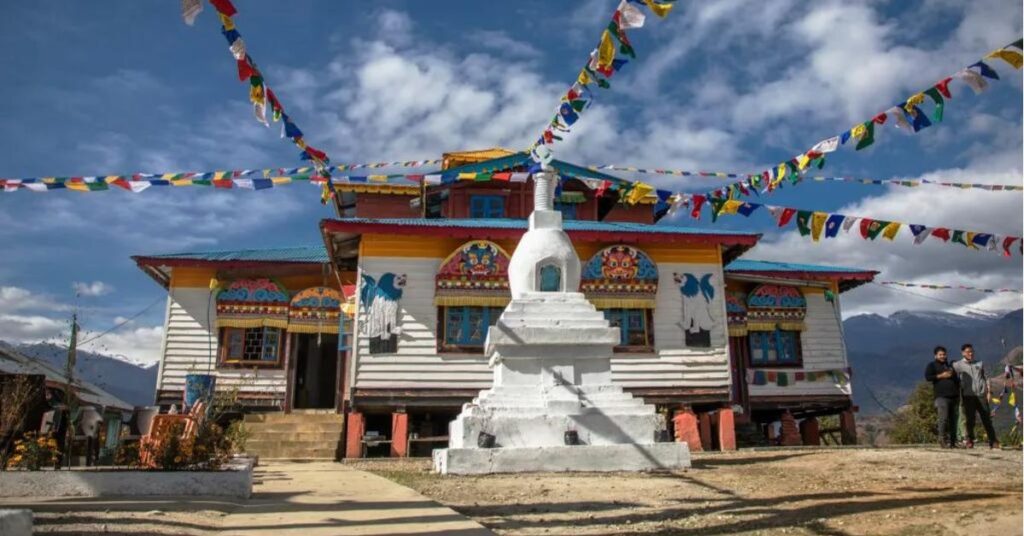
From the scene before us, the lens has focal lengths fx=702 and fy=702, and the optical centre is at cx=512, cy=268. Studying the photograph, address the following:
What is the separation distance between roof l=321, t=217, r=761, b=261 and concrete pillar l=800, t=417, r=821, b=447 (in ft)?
22.3

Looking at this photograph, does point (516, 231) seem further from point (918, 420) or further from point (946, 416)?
point (918, 420)

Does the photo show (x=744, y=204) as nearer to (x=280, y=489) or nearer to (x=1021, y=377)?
(x=1021, y=377)

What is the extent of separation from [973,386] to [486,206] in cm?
1320

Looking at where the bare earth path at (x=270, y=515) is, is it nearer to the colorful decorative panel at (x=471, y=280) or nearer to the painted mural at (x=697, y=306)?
the colorful decorative panel at (x=471, y=280)

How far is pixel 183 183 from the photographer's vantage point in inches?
425

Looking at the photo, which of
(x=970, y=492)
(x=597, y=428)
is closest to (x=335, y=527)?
(x=970, y=492)

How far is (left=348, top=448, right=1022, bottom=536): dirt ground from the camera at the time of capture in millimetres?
4996

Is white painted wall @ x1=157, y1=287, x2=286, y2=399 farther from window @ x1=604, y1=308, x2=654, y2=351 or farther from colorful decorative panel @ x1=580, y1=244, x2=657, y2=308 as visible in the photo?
window @ x1=604, y1=308, x2=654, y2=351

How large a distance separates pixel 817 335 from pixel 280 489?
55.0 ft

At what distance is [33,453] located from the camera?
24.0ft

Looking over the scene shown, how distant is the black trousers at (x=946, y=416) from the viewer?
12.3 meters

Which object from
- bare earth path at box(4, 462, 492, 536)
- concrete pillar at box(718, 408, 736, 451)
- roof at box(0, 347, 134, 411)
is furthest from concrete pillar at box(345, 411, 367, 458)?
concrete pillar at box(718, 408, 736, 451)

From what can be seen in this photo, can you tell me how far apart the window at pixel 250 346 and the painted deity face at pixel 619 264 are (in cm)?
892

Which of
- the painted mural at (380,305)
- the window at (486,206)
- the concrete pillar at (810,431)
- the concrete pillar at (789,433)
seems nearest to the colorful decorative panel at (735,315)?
the concrete pillar at (789,433)
